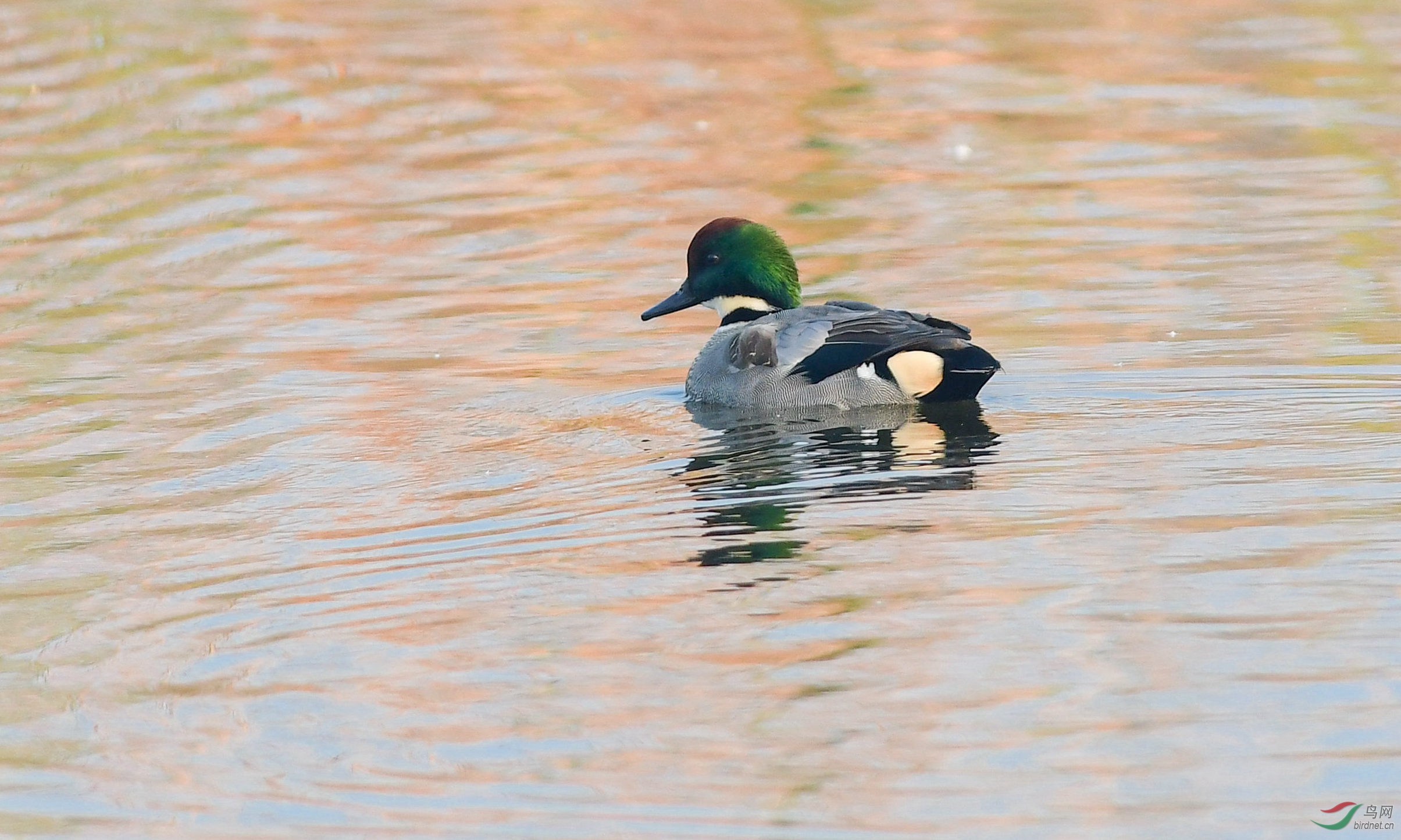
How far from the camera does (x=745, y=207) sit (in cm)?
1405

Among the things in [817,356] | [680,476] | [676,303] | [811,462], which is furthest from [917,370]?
[676,303]

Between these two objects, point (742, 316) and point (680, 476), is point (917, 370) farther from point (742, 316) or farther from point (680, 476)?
point (742, 316)

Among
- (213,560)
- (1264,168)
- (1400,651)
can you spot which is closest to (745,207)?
(1264,168)

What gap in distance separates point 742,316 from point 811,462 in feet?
7.46

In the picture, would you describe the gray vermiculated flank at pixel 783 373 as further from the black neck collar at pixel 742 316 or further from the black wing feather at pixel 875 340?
the black neck collar at pixel 742 316

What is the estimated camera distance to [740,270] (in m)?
9.96

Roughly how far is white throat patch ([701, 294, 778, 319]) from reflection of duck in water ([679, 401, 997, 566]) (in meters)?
0.94

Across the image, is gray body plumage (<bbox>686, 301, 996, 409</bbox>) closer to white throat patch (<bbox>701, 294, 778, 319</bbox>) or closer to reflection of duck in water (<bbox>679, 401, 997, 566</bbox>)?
reflection of duck in water (<bbox>679, 401, 997, 566</bbox>)

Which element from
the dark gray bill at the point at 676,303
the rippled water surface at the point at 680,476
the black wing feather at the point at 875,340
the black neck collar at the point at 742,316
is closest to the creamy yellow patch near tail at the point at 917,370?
the black wing feather at the point at 875,340

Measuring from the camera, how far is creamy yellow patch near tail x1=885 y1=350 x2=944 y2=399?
28.5 ft

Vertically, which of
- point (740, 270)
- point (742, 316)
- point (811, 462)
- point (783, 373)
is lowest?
point (811, 462)

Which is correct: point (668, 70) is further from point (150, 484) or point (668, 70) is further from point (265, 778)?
point (265, 778)

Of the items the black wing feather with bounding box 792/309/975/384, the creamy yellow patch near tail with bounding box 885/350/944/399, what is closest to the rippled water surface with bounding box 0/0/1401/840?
the creamy yellow patch near tail with bounding box 885/350/944/399

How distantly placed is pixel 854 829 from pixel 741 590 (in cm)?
167
